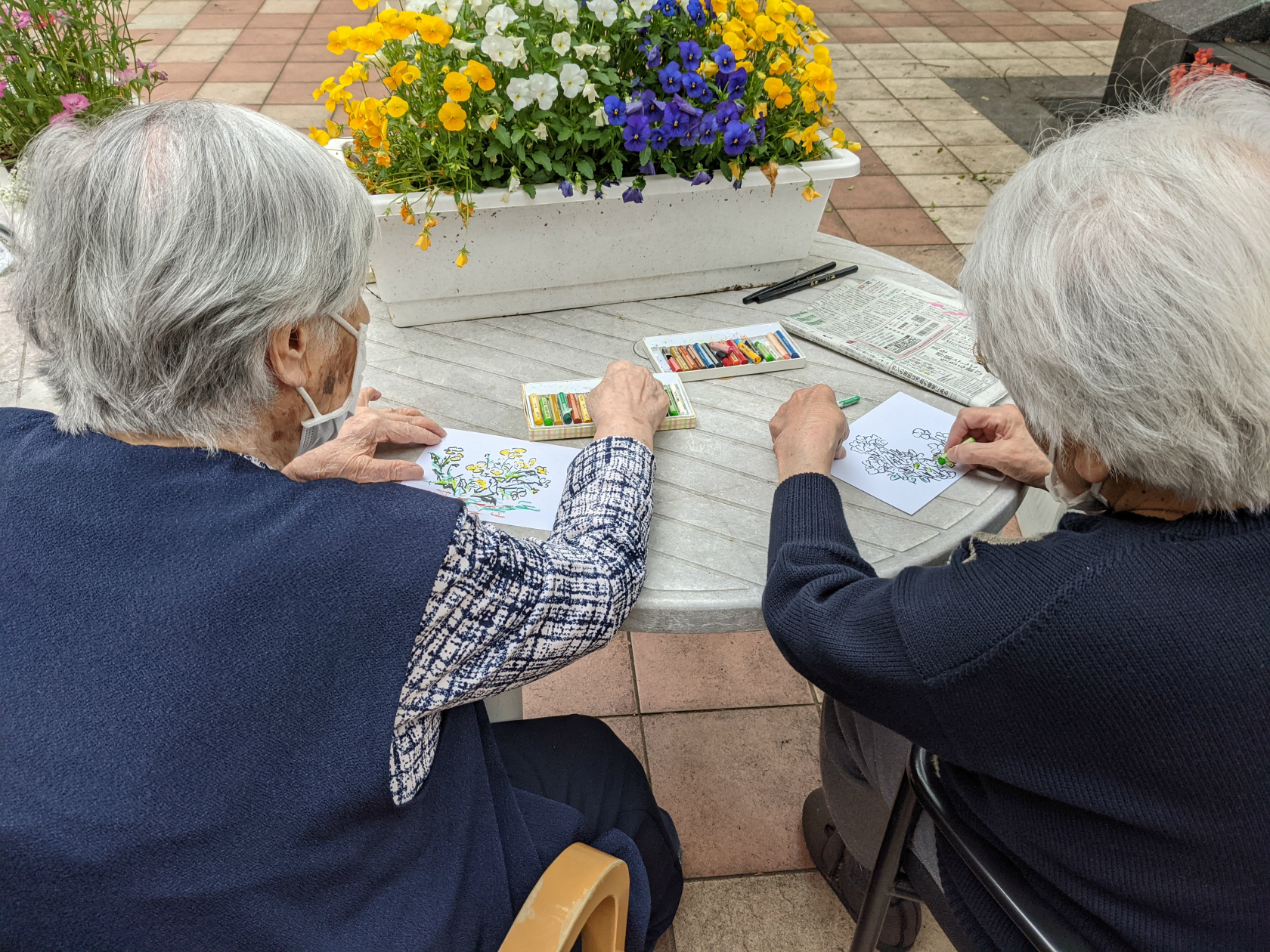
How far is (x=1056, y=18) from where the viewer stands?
6977 millimetres

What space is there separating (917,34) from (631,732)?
21.1 feet

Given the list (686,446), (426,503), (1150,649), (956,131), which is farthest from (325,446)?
(956,131)

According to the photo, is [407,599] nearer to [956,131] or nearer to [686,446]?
[686,446]

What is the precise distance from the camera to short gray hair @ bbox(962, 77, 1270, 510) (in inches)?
31.1

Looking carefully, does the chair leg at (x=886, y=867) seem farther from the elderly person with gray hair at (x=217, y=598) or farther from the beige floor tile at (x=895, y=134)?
the beige floor tile at (x=895, y=134)

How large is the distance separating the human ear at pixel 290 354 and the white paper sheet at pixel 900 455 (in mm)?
801

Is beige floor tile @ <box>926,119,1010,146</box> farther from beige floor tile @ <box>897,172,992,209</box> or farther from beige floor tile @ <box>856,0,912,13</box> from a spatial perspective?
beige floor tile @ <box>856,0,912,13</box>

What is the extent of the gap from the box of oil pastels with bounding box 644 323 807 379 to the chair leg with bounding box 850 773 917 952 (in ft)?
2.50

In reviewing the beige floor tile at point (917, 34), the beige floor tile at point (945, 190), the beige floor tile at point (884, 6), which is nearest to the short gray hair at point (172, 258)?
the beige floor tile at point (945, 190)

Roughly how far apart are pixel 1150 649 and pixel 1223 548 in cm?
13

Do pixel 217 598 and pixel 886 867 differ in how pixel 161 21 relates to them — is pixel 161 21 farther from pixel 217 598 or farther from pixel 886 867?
pixel 886 867

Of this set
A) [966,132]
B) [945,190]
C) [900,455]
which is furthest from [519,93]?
[966,132]

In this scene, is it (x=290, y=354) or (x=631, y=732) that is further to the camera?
(x=631, y=732)

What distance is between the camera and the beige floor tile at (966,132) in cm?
505
